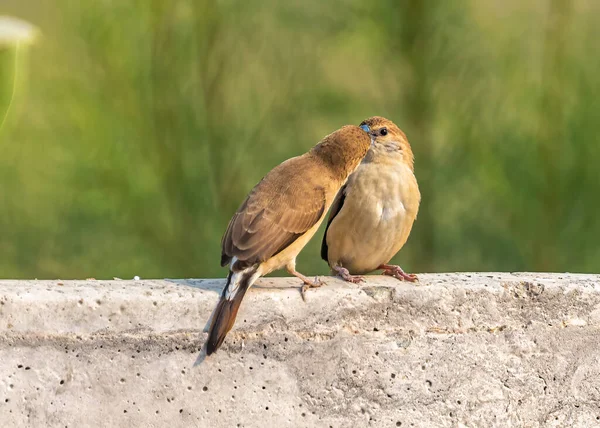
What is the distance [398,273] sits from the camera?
8.29 feet

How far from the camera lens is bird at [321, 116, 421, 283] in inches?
102

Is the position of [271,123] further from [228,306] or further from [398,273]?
[228,306]

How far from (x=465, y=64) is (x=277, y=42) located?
78 cm

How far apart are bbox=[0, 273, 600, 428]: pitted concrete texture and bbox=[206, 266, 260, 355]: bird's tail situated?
0.04m

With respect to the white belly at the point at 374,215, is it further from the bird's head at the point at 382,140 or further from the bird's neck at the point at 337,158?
the bird's neck at the point at 337,158

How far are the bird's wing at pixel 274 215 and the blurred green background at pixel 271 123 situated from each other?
1404 mm

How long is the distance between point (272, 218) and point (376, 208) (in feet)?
Answer: 1.62

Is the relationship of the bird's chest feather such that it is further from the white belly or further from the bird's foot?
the bird's foot

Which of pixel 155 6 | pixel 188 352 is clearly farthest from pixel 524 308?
pixel 155 6

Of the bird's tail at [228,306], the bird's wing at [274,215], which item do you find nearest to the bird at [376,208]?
the bird's wing at [274,215]

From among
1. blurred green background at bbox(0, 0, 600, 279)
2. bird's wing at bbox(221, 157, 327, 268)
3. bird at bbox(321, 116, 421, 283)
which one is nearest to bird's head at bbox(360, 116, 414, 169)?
bird at bbox(321, 116, 421, 283)

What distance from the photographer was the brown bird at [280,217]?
82.9 inches

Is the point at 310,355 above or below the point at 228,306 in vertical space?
below

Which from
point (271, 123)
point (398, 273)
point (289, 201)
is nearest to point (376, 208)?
point (398, 273)
